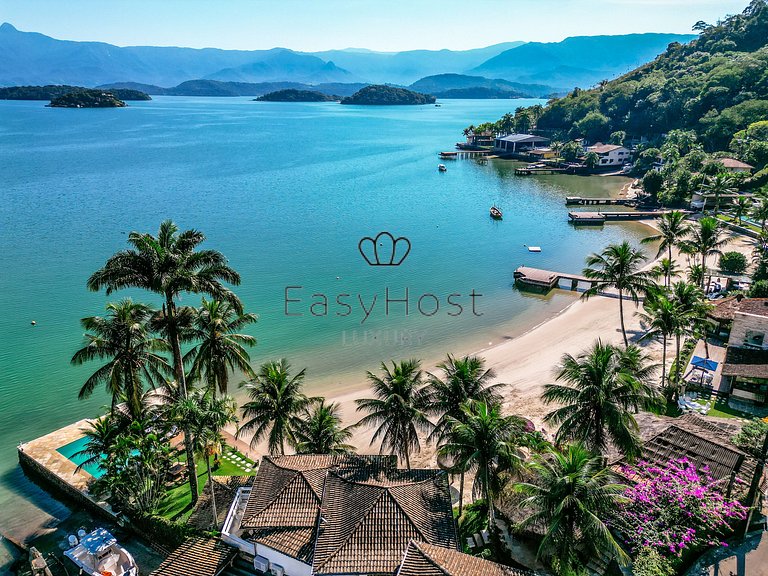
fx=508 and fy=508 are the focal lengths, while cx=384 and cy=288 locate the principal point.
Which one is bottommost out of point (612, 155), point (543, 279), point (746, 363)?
point (543, 279)

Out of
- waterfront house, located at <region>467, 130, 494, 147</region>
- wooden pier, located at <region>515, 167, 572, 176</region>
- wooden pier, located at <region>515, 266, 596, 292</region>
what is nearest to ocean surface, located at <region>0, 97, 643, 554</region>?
wooden pier, located at <region>515, 266, 596, 292</region>

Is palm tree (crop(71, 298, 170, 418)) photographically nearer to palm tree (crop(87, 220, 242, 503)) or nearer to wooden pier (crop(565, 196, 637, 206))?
palm tree (crop(87, 220, 242, 503))

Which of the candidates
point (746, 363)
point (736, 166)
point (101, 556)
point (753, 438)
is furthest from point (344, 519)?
point (736, 166)

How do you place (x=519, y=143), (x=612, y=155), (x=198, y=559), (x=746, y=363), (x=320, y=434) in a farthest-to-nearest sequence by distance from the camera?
1. (x=519, y=143)
2. (x=612, y=155)
3. (x=746, y=363)
4. (x=320, y=434)
5. (x=198, y=559)

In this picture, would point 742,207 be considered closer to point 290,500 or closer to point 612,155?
point 612,155

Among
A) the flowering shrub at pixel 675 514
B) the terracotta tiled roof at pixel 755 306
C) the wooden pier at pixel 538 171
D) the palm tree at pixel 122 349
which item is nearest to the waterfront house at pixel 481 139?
the wooden pier at pixel 538 171

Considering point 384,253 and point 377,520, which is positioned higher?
point 377,520
